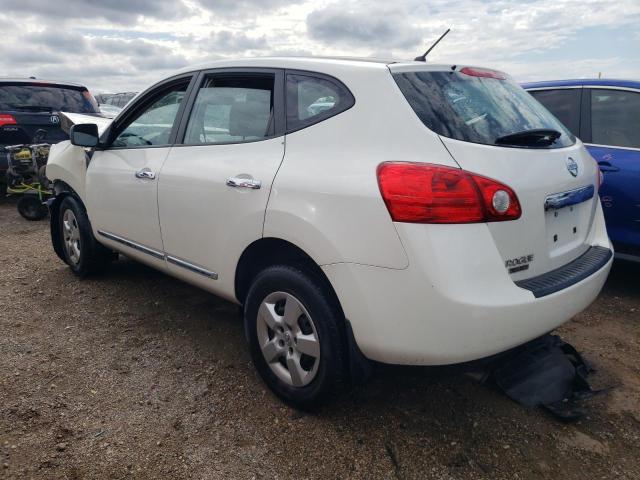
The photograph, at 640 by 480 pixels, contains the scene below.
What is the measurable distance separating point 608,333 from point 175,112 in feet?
10.7

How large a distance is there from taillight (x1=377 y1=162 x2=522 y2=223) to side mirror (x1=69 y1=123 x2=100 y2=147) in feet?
8.78

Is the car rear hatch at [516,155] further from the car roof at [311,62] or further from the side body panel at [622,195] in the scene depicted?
the side body panel at [622,195]

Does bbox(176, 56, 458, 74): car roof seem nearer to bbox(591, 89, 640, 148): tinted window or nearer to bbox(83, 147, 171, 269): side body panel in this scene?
bbox(83, 147, 171, 269): side body panel

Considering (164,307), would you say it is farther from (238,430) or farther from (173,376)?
(238,430)

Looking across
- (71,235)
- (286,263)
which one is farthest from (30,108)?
(286,263)

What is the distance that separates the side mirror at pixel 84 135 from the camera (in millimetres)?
3871

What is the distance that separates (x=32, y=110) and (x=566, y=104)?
742cm

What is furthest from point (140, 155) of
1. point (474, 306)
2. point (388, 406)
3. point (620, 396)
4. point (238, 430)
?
point (620, 396)

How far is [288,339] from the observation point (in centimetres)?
254

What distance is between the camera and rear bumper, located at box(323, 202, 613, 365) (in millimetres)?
1980

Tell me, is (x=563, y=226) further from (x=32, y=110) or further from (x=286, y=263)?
(x=32, y=110)

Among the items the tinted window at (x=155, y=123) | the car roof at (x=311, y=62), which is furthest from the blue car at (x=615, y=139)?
the tinted window at (x=155, y=123)

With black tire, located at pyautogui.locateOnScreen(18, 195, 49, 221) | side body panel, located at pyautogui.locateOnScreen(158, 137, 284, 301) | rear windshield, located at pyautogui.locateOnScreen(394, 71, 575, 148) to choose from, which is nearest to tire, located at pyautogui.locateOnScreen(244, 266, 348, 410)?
side body panel, located at pyautogui.locateOnScreen(158, 137, 284, 301)

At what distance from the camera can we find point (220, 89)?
122 inches
